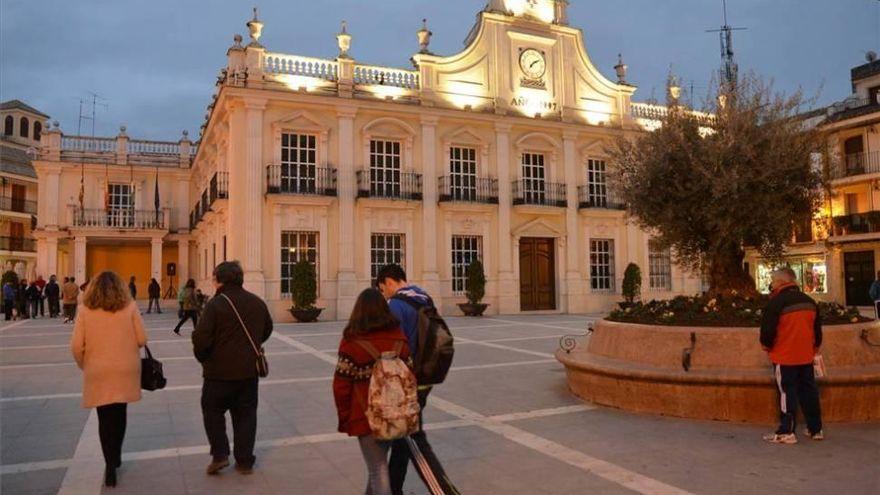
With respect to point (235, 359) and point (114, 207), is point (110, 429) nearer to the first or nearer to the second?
point (235, 359)

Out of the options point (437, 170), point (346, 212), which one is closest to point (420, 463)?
point (346, 212)

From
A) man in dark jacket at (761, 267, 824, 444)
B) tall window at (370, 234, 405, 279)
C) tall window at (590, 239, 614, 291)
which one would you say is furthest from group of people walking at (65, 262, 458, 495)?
tall window at (590, 239, 614, 291)

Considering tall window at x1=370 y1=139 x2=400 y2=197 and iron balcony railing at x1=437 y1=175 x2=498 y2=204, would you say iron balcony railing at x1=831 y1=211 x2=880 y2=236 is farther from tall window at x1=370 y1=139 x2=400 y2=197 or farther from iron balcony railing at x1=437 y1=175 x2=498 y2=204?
tall window at x1=370 y1=139 x2=400 y2=197

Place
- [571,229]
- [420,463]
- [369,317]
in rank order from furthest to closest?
[571,229] → [420,463] → [369,317]

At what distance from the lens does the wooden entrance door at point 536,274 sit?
2484 centimetres

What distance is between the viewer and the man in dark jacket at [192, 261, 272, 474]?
4.82 metres

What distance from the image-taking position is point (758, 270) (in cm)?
3338

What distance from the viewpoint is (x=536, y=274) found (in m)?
25.1

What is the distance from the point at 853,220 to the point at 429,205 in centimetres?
2212

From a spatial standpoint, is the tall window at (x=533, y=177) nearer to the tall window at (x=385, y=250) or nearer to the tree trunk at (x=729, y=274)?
the tall window at (x=385, y=250)

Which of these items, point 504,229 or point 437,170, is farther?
point 504,229

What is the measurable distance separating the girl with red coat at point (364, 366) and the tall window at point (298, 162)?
1827cm

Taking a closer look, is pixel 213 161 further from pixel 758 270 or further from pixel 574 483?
pixel 758 270

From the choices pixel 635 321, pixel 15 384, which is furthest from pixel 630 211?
pixel 15 384
